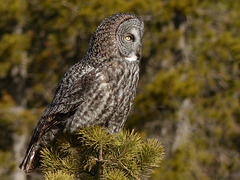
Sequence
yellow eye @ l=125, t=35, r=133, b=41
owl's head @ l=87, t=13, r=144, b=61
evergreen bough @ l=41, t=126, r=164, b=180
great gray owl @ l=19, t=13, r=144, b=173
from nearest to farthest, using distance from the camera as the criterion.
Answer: evergreen bough @ l=41, t=126, r=164, b=180, great gray owl @ l=19, t=13, r=144, b=173, owl's head @ l=87, t=13, r=144, b=61, yellow eye @ l=125, t=35, r=133, b=41

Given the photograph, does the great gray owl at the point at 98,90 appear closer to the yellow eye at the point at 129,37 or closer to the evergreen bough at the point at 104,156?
the yellow eye at the point at 129,37

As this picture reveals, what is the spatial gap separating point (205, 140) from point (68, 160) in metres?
7.24

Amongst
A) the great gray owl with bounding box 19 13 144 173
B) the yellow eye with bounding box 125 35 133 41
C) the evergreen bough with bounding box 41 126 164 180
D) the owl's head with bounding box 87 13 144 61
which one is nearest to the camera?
the evergreen bough with bounding box 41 126 164 180

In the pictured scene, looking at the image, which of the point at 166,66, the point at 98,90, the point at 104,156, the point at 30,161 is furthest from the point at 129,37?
Result: the point at 166,66

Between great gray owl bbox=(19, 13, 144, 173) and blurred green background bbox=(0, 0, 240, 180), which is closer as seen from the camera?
great gray owl bbox=(19, 13, 144, 173)

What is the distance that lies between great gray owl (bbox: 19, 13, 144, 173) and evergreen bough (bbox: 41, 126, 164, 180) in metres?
0.25

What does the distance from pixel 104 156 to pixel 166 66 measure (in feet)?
22.2

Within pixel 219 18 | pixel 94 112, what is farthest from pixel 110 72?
Result: pixel 219 18

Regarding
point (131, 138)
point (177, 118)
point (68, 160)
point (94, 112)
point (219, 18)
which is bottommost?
point (68, 160)

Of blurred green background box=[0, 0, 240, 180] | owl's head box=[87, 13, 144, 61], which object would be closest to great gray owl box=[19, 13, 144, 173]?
owl's head box=[87, 13, 144, 61]

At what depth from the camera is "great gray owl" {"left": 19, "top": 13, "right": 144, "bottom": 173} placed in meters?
2.90

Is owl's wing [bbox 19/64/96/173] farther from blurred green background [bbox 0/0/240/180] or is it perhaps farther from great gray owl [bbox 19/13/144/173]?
blurred green background [bbox 0/0/240/180]

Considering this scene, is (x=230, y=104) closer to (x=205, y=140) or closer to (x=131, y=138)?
(x=205, y=140)

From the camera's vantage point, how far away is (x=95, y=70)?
3.02 metres
